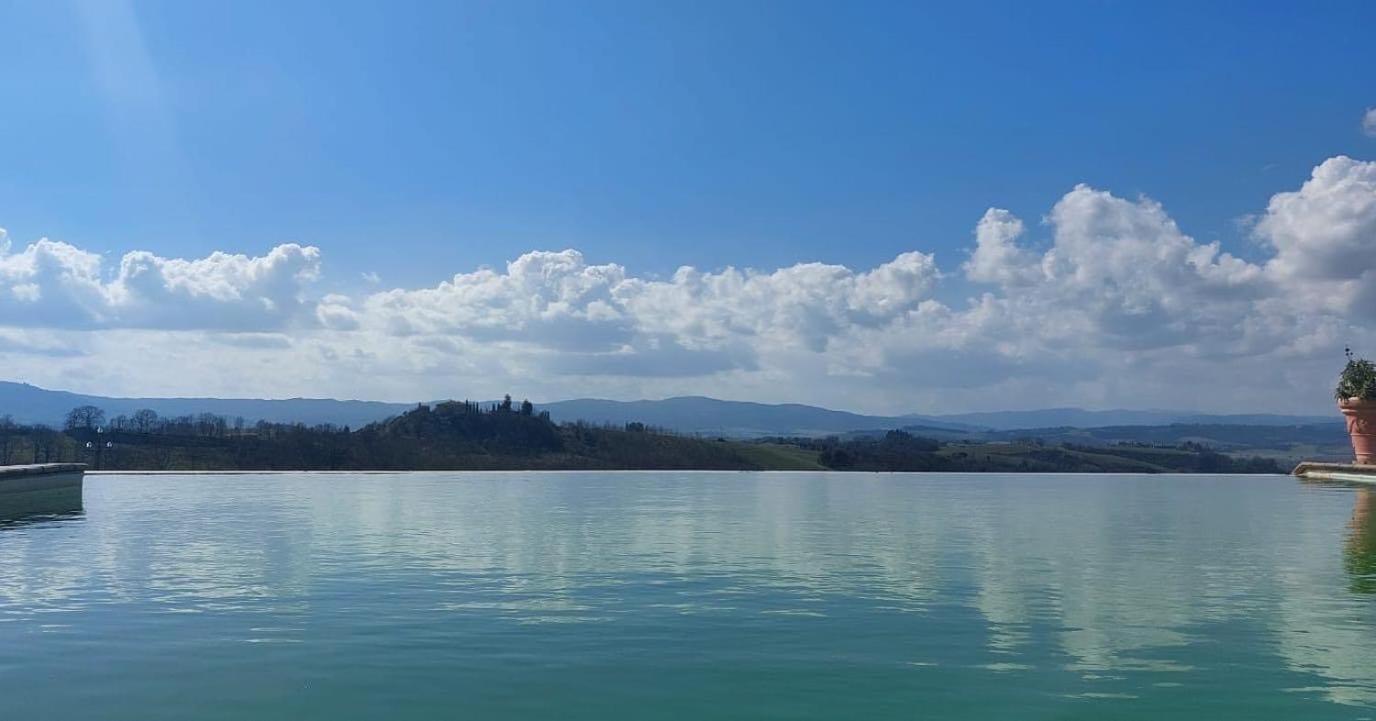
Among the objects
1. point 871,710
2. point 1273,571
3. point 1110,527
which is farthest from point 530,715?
point 1110,527

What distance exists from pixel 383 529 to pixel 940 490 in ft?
150

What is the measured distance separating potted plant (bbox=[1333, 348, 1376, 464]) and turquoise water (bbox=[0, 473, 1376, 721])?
32598mm

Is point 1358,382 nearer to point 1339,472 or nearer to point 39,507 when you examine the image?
point 1339,472

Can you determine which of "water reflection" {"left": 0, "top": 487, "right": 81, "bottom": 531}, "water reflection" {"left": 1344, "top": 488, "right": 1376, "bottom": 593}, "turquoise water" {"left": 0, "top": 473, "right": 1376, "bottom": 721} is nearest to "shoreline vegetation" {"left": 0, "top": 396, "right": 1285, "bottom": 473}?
"water reflection" {"left": 0, "top": 487, "right": 81, "bottom": 531}

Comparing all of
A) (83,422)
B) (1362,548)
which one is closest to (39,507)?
(1362,548)

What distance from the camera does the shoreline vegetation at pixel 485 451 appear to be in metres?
127

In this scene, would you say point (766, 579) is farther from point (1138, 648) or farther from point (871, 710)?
point (871, 710)

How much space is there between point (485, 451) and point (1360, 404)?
112 m

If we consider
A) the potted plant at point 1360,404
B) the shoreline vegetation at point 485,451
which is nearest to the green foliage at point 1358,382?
the potted plant at point 1360,404

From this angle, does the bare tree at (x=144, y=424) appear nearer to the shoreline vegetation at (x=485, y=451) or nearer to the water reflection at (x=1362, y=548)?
the shoreline vegetation at (x=485, y=451)

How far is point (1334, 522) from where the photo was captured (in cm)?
4066

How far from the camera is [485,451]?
510 feet

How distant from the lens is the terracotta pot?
67.9m

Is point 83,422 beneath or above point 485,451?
above
